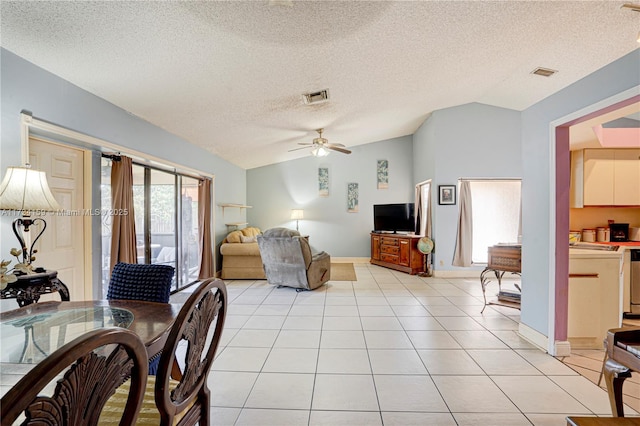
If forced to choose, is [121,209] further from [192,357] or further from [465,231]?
[465,231]

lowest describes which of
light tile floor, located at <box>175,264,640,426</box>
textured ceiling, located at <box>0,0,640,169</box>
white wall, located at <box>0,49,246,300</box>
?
light tile floor, located at <box>175,264,640,426</box>

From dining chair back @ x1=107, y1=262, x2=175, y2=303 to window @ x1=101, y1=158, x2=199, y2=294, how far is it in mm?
Result: 1423

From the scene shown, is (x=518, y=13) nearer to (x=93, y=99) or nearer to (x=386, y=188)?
(x=93, y=99)

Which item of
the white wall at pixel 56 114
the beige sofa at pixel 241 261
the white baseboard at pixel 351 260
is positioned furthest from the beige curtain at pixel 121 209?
the white baseboard at pixel 351 260

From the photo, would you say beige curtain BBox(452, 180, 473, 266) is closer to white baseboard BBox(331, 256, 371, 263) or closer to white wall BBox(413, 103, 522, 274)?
white wall BBox(413, 103, 522, 274)

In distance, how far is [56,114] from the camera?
7.39 feet

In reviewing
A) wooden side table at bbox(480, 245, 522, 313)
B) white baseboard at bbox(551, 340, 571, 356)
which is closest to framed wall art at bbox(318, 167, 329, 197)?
wooden side table at bbox(480, 245, 522, 313)

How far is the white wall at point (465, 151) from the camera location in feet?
17.7

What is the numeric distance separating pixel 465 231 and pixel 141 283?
546 centimetres

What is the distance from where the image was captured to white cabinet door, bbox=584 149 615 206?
3.91 metres

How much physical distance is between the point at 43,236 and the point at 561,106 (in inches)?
181

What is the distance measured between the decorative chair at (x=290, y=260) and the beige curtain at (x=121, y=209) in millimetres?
1927

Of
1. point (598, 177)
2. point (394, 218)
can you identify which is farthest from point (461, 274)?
point (598, 177)

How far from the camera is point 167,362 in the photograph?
929 mm
